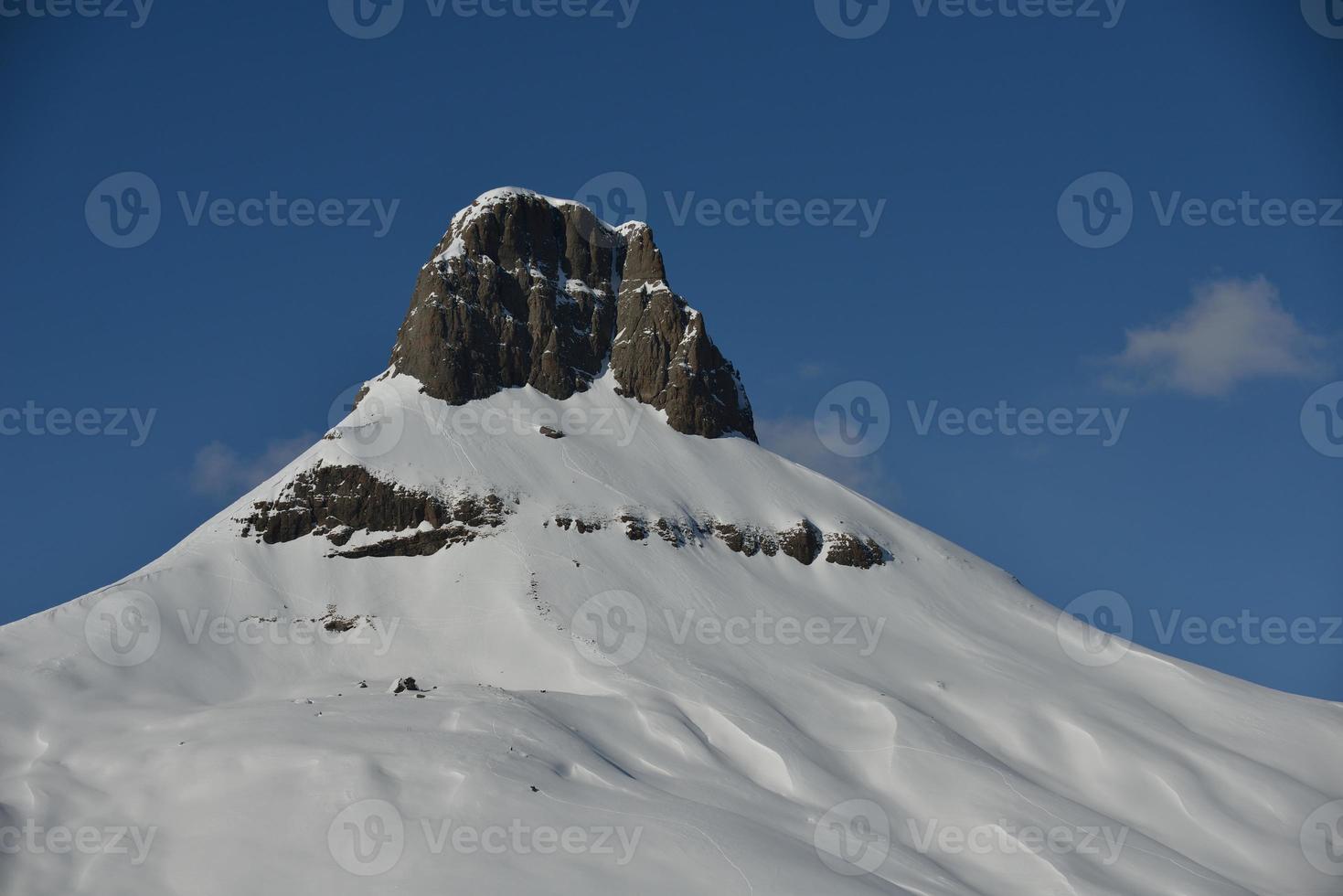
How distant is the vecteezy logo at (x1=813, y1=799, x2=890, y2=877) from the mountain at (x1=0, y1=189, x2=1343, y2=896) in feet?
1.29

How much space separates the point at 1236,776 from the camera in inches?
4104

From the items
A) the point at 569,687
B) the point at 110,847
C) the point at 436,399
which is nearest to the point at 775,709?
the point at 569,687

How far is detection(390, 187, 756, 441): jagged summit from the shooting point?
14438 centimetres
